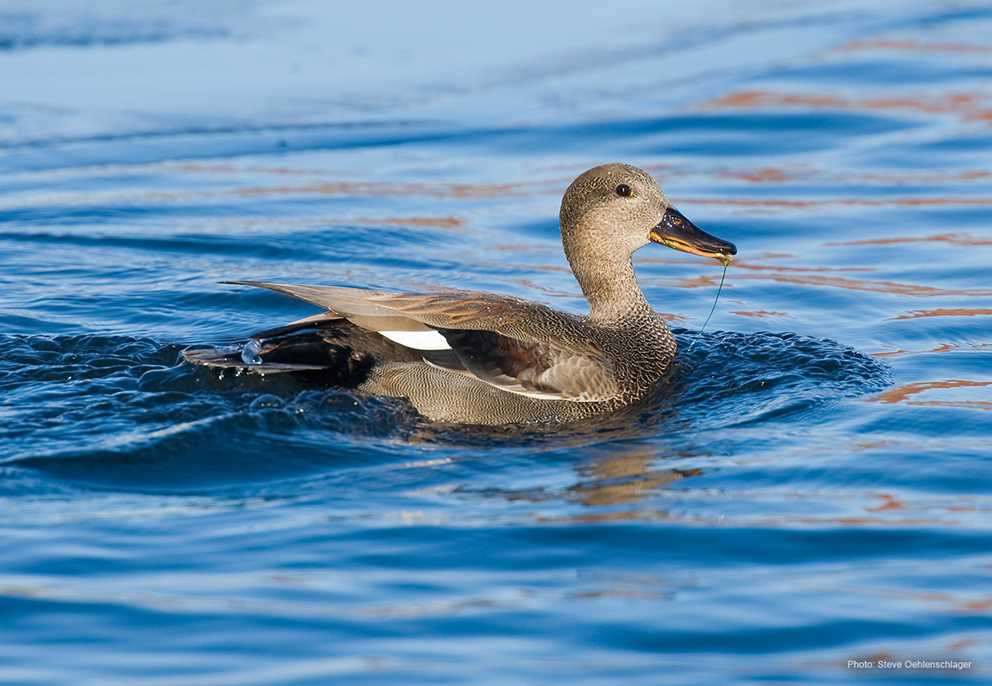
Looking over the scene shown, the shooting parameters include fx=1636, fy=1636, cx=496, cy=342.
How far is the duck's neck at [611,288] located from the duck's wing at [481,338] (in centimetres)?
60

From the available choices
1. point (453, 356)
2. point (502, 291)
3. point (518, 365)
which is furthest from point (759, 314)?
point (453, 356)

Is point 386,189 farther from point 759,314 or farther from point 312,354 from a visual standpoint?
point 312,354

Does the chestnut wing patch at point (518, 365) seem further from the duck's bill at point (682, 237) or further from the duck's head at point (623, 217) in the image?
the duck's bill at point (682, 237)

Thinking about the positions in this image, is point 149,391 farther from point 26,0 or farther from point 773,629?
point 26,0

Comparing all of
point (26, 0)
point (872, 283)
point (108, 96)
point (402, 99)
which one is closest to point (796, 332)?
point (872, 283)

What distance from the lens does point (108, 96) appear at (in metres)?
13.3

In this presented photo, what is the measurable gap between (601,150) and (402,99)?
6.05 ft

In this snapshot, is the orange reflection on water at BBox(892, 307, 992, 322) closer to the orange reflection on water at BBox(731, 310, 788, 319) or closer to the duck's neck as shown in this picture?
the orange reflection on water at BBox(731, 310, 788, 319)

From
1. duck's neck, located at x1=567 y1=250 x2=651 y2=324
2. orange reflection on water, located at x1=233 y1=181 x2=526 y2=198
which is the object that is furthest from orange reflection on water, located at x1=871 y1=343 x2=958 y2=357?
orange reflection on water, located at x1=233 y1=181 x2=526 y2=198

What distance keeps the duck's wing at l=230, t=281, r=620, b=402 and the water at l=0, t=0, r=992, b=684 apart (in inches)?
11.4

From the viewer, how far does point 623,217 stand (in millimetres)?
7977

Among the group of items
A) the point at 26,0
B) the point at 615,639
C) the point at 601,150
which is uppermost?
the point at 26,0

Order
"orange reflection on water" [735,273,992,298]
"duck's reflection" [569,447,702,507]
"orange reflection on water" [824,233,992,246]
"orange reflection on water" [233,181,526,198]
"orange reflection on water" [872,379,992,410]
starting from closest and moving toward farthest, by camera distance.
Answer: "duck's reflection" [569,447,702,507], "orange reflection on water" [872,379,992,410], "orange reflection on water" [735,273,992,298], "orange reflection on water" [824,233,992,246], "orange reflection on water" [233,181,526,198]

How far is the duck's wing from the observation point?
7.25m
